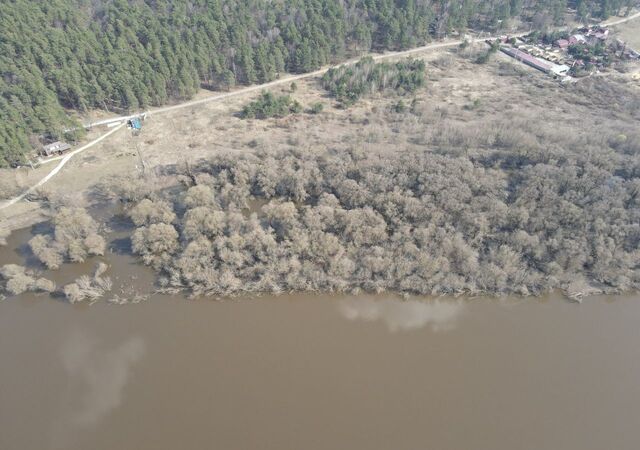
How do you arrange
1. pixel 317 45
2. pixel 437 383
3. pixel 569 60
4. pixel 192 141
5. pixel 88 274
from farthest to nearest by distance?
pixel 569 60
pixel 317 45
pixel 192 141
pixel 88 274
pixel 437 383

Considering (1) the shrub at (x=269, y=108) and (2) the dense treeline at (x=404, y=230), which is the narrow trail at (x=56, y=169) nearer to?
(2) the dense treeline at (x=404, y=230)

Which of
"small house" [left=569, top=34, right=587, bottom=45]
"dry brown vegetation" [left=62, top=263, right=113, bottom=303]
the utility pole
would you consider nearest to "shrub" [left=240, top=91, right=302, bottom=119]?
the utility pole

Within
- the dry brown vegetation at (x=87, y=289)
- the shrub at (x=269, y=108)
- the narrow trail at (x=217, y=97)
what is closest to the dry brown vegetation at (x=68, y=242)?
the dry brown vegetation at (x=87, y=289)

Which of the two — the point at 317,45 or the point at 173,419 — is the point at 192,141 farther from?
the point at 173,419

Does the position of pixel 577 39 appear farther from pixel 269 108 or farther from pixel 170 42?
pixel 170 42

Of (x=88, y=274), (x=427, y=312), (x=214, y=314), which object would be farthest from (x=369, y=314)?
(x=88, y=274)

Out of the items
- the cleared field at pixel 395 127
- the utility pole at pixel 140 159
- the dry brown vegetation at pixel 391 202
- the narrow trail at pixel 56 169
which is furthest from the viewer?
the utility pole at pixel 140 159
